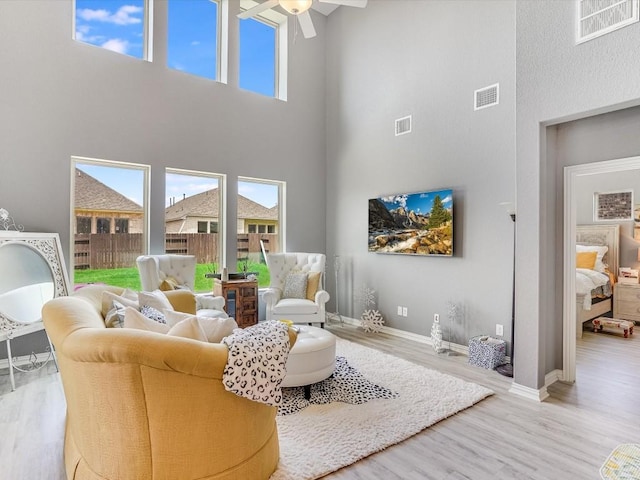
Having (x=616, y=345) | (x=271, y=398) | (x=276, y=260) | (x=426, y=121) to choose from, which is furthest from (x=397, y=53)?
(x=271, y=398)

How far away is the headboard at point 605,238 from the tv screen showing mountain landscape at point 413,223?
1.28m

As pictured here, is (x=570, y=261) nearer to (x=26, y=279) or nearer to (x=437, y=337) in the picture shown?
(x=437, y=337)

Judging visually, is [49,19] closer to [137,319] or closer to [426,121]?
[137,319]

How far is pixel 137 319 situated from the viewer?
6.33 feet

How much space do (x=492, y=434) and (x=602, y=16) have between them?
3.19 m

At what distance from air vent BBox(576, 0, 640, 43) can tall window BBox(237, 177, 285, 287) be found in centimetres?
415

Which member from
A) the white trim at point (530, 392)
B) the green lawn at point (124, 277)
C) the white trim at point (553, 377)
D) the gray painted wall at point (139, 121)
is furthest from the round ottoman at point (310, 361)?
the gray painted wall at point (139, 121)

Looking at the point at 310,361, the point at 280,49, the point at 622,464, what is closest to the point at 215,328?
the point at 310,361

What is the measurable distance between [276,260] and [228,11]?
3771 millimetres

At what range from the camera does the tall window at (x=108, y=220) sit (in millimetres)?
4234

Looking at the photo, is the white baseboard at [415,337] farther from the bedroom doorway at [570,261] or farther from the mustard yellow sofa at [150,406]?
the mustard yellow sofa at [150,406]

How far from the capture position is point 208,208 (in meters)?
5.20

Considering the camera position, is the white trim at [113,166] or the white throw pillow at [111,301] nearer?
the white throw pillow at [111,301]

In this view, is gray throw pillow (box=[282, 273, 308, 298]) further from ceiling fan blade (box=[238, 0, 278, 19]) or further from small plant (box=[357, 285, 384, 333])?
ceiling fan blade (box=[238, 0, 278, 19])
